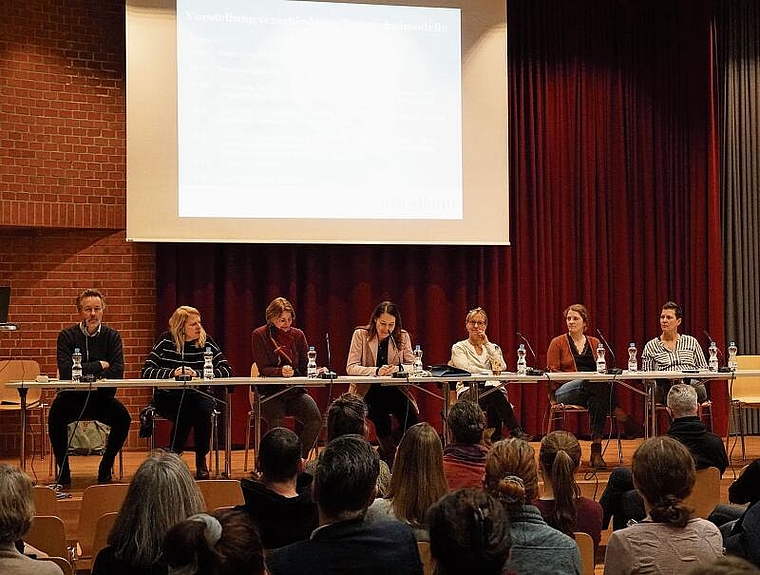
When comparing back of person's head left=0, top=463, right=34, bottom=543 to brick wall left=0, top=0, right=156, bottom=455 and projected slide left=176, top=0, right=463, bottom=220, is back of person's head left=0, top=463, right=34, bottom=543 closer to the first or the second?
projected slide left=176, top=0, right=463, bottom=220

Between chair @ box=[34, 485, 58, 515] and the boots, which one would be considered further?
the boots

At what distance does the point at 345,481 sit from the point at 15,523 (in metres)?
0.77

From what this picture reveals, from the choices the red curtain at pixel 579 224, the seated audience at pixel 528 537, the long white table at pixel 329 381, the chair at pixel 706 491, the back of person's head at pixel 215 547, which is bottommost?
the chair at pixel 706 491

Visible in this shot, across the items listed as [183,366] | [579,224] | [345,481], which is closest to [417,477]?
[345,481]

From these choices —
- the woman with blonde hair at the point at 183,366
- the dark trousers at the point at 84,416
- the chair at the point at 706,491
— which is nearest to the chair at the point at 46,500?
the dark trousers at the point at 84,416

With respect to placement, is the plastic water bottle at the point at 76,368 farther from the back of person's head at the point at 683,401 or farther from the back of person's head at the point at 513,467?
the back of person's head at the point at 513,467

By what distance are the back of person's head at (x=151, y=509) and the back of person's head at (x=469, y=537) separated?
73 cm

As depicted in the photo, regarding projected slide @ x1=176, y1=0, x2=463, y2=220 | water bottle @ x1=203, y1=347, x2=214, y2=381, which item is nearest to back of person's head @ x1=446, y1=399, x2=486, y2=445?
water bottle @ x1=203, y1=347, x2=214, y2=381

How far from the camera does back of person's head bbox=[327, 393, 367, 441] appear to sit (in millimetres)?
3695

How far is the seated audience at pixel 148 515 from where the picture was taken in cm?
209


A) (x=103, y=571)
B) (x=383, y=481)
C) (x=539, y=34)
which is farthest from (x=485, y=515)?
(x=539, y=34)

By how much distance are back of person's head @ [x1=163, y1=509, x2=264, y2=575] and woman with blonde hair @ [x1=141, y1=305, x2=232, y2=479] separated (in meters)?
4.07

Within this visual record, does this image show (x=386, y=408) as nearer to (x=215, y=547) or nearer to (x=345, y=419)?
(x=345, y=419)

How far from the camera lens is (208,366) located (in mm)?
5664
